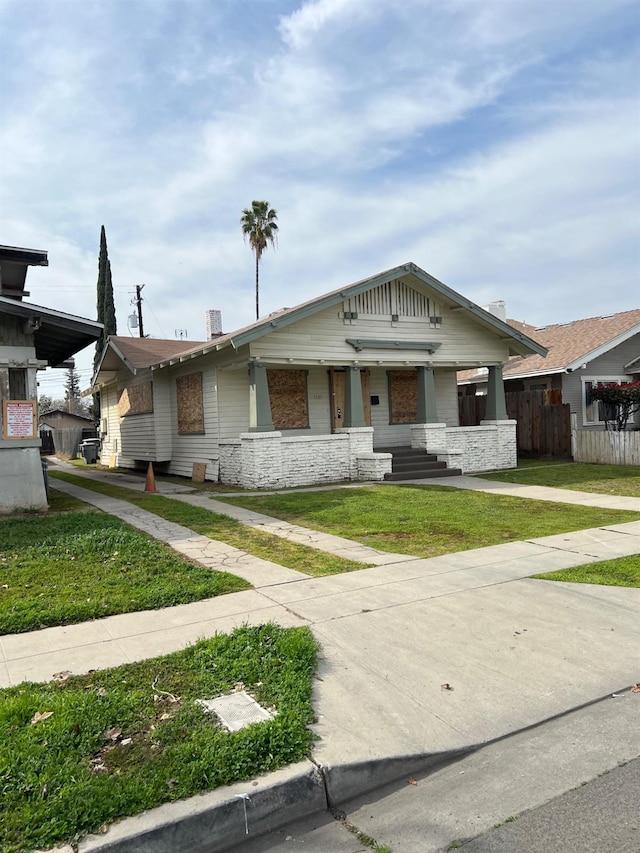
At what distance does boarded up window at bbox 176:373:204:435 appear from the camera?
57.5 ft

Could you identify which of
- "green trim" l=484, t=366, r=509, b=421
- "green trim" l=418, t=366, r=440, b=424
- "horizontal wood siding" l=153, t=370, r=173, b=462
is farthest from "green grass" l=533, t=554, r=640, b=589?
"horizontal wood siding" l=153, t=370, r=173, b=462

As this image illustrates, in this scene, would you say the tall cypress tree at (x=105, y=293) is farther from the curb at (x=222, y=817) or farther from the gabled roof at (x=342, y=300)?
the curb at (x=222, y=817)

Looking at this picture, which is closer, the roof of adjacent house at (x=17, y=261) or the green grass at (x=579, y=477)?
the green grass at (x=579, y=477)

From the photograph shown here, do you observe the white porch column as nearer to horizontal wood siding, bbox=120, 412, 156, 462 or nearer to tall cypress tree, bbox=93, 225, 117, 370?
horizontal wood siding, bbox=120, 412, 156, 462

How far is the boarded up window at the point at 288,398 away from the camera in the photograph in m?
17.1

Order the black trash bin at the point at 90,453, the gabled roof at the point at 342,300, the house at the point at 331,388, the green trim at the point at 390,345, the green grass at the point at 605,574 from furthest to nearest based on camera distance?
the black trash bin at the point at 90,453
the green trim at the point at 390,345
the house at the point at 331,388
the gabled roof at the point at 342,300
the green grass at the point at 605,574

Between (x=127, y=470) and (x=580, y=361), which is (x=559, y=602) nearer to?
(x=580, y=361)

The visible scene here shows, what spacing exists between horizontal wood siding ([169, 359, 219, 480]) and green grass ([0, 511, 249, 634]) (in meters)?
7.67

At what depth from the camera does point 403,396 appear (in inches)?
768

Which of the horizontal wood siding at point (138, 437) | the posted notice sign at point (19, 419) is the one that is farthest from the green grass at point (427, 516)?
the horizontal wood siding at point (138, 437)

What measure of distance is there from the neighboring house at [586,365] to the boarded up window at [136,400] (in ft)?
42.0

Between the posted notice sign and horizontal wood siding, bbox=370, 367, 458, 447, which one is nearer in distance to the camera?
the posted notice sign

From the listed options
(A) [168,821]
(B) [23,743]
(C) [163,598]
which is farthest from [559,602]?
(B) [23,743]

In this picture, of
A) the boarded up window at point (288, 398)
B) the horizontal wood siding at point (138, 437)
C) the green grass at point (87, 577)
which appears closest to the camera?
the green grass at point (87, 577)
